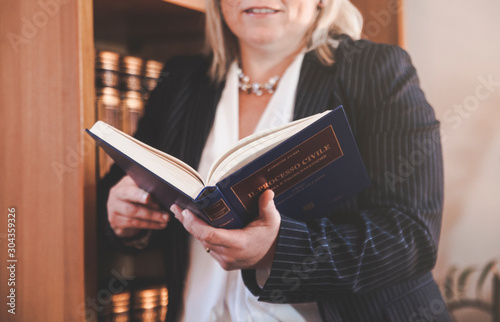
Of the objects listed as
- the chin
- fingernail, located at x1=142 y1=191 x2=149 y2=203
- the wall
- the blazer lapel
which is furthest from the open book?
the wall

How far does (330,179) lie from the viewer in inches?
26.8

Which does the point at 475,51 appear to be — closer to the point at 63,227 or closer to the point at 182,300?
the point at 182,300

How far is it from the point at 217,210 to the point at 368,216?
32 cm

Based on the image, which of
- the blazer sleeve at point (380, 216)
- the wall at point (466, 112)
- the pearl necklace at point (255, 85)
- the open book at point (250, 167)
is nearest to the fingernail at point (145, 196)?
the open book at point (250, 167)

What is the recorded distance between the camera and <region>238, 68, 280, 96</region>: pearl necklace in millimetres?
960

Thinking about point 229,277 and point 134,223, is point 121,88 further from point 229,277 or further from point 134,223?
point 229,277

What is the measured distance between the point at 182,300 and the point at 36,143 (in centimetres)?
42

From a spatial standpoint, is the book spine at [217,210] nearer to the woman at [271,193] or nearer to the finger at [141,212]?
the woman at [271,193]

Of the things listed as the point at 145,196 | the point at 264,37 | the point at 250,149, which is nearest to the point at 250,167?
the point at 250,149

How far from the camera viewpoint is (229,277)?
0.88m

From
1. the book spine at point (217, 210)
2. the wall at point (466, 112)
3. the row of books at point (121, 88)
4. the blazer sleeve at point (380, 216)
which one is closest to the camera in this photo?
the book spine at point (217, 210)

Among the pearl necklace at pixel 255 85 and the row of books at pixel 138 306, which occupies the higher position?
the pearl necklace at pixel 255 85

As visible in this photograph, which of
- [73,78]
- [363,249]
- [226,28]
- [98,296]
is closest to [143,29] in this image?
[226,28]

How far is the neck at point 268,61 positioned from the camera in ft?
3.19
